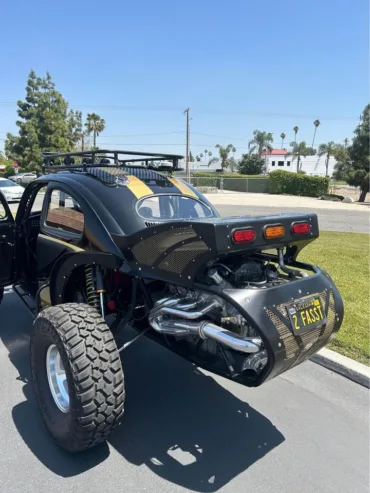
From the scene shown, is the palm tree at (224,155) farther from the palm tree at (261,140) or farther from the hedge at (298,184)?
the hedge at (298,184)

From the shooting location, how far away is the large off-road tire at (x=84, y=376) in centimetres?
230

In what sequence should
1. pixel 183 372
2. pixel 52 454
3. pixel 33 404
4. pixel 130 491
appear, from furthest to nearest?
pixel 183 372, pixel 33 404, pixel 52 454, pixel 130 491

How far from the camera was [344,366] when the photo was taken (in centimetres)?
363

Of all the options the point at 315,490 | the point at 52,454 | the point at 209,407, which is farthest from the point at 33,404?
the point at 315,490

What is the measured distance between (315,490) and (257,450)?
0.43 m

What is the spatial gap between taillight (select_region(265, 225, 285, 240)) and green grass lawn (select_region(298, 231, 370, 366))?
2.04 metres

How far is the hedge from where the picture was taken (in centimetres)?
3809

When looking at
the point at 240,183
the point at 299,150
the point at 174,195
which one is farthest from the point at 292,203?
the point at 299,150

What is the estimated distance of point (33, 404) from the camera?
3.07 m

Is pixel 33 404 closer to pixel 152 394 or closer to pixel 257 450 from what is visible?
pixel 152 394

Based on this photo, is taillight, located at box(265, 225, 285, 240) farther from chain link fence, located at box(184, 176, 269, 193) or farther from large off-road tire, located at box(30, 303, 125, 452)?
chain link fence, located at box(184, 176, 269, 193)

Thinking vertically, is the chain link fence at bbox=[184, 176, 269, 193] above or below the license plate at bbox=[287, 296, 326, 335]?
above

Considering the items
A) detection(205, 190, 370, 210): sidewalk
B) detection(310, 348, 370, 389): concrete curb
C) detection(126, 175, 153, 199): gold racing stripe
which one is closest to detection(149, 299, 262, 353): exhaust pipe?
detection(126, 175, 153, 199): gold racing stripe

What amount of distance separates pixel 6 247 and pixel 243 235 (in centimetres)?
302
